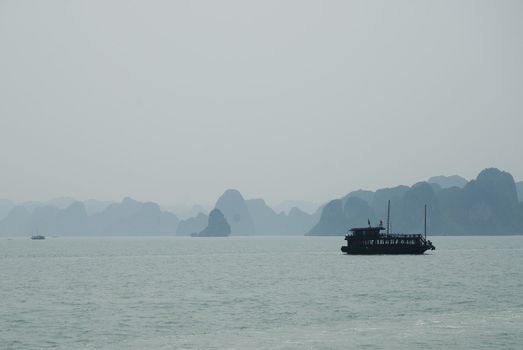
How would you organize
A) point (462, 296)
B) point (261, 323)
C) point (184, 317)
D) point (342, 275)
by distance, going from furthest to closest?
point (342, 275) → point (462, 296) → point (184, 317) → point (261, 323)

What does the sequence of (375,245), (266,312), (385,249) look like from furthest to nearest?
(375,245), (385,249), (266,312)

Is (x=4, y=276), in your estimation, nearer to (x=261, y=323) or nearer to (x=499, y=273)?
(x=261, y=323)

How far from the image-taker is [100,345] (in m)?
39.2

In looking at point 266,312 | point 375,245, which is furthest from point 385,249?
point 266,312

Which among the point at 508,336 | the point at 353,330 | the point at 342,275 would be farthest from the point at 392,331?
the point at 342,275

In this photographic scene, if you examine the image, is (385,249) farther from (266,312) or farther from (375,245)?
(266,312)

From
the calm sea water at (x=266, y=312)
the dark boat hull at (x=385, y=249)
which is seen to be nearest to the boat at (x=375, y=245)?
the dark boat hull at (x=385, y=249)

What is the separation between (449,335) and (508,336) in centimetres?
362

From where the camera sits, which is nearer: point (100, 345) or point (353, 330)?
point (100, 345)

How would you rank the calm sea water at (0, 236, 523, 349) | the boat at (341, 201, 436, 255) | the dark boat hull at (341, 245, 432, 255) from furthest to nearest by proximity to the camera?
1. the boat at (341, 201, 436, 255)
2. the dark boat hull at (341, 245, 432, 255)
3. the calm sea water at (0, 236, 523, 349)

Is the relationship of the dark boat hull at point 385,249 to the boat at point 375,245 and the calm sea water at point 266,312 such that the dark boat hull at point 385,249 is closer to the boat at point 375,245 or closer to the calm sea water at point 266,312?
the boat at point 375,245

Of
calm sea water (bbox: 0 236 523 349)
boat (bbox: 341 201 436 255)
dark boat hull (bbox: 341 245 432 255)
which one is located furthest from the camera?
boat (bbox: 341 201 436 255)

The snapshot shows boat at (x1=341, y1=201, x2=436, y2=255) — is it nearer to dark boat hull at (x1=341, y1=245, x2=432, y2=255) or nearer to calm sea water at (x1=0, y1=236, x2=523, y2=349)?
dark boat hull at (x1=341, y1=245, x2=432, y2=255)

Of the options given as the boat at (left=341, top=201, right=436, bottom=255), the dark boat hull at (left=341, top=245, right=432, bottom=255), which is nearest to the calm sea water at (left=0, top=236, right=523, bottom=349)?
the dark boat hull at (left=341, top=245, right=432, bottom=255)
